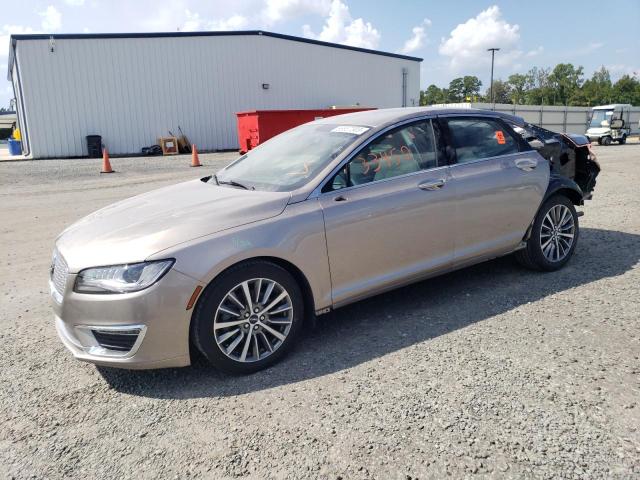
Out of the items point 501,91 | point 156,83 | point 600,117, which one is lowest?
point 600,117

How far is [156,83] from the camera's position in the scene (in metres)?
25.5

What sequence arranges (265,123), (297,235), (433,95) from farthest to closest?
(433,95)
(265,123)
(297,235)

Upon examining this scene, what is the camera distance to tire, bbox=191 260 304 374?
3123 millimetres

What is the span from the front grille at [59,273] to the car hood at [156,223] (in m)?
0.05

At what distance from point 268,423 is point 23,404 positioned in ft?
4.93

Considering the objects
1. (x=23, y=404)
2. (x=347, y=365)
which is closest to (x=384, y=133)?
(x=347, y=365)

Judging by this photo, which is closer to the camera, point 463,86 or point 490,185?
point 490,185

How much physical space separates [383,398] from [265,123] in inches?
672

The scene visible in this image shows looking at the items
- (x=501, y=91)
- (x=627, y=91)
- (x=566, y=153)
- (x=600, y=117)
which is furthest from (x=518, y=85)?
(x=566, y=153)

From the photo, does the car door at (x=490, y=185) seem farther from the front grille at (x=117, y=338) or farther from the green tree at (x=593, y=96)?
the green tree at (x=593, y=96)

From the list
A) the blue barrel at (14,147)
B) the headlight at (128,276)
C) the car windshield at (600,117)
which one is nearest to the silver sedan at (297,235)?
the headlight at (128,276)

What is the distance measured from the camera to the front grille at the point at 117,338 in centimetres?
298

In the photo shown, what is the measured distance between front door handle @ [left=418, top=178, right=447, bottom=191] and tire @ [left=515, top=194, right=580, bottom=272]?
1.25m

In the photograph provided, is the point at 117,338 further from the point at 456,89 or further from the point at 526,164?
the point at 456,89
